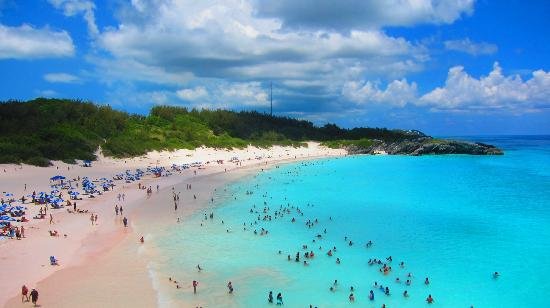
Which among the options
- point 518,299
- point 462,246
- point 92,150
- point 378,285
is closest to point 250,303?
point 378,285

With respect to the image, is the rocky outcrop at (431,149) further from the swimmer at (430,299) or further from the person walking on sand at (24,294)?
the person walking on sand at (24,294)

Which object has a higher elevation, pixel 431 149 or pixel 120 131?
pixel 120 131

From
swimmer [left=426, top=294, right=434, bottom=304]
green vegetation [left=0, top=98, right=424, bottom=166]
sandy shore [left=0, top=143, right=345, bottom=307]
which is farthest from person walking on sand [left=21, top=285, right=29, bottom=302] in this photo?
green vegetation [left=0, top=98, right=424, bottom=166]

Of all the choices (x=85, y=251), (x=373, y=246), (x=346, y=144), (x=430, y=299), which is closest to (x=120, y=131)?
(x=346, y=144)

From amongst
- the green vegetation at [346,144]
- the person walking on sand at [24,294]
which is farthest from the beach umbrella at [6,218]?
the green vegetation at [346,144]

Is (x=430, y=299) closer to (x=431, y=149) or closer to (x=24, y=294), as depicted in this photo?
(x=24, y=294)
